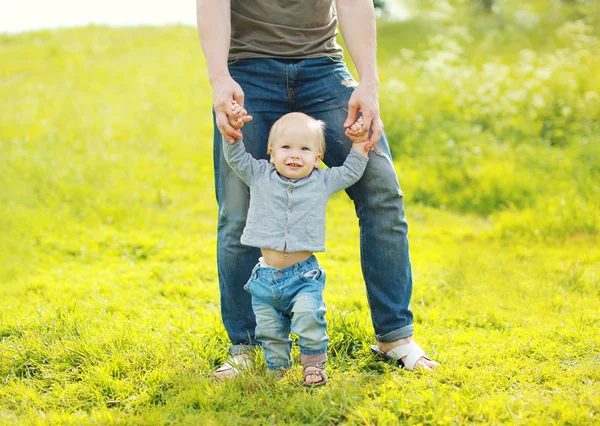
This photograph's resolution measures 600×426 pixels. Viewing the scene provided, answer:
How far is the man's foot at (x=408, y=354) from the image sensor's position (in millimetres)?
3192

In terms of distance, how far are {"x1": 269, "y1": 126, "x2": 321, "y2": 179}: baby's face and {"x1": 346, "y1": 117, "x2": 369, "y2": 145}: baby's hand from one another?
0.55 ft

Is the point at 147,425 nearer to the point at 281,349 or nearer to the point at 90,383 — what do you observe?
the point at 90,383

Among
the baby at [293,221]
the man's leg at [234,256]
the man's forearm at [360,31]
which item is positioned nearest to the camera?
the baby at [293,221]

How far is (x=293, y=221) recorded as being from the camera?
9.95 feet

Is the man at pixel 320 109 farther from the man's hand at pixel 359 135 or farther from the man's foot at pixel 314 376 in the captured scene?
the man's foot at pixel 314 376

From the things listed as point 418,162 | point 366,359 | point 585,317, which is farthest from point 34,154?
point 585,317

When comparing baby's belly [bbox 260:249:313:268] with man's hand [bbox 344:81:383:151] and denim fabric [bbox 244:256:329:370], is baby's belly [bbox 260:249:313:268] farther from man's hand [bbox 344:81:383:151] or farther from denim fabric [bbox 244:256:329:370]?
man's hand [bbox 344:81:383:151]

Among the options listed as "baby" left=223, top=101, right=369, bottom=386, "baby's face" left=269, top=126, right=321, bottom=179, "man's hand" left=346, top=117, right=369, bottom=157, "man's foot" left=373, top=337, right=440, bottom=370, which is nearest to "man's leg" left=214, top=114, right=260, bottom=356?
"baby" left=223, top=101, right=369, bottom=386

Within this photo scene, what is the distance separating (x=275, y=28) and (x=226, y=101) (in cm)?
50

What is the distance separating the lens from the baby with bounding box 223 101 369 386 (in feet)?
9.93

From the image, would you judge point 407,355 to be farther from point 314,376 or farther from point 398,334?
point 314,376

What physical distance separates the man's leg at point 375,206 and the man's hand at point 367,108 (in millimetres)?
122

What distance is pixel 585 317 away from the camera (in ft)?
12.7

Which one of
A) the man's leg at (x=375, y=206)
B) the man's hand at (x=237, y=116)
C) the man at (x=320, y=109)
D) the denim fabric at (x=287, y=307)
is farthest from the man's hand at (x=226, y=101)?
the denim fabric at (x=287, y=307)
